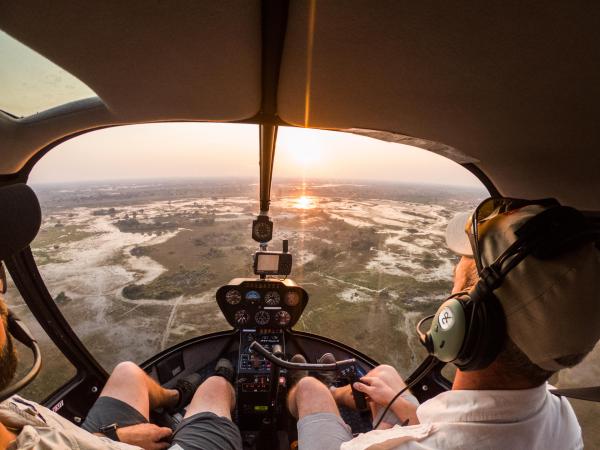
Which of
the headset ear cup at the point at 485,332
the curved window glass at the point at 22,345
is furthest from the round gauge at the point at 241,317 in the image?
the headset ear cup at the point at 485,332

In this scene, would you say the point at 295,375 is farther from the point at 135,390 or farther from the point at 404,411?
the point at 135,390

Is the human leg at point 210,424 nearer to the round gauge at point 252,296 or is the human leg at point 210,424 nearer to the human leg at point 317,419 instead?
the human leg at point 317,419

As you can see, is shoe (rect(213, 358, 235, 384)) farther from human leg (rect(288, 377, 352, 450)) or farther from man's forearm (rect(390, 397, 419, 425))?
man's forearm (rect(390, 397, 419, 425))

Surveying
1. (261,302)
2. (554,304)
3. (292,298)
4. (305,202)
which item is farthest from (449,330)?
(305,202)

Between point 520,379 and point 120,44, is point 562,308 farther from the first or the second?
point 120,44

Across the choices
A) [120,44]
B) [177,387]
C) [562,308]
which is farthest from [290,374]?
[120,44]

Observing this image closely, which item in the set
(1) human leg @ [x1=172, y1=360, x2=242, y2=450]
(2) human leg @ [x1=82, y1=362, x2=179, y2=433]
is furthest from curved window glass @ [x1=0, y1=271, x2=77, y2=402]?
(1) human leg @ [x1=172, y1=360, x2=242, y2=450]
